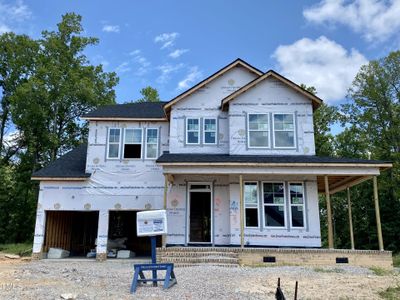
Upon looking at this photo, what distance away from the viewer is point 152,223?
8.88m

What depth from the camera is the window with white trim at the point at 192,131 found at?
1658 cm

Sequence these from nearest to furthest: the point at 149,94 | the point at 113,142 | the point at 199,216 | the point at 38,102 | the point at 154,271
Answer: the point at 154,271
the point at 199,216
the point at 113,142
the point at 38,102
the point at 149,94

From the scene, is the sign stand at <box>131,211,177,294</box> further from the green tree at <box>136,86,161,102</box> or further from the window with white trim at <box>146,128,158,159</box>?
the green tree at <box>136,86,161,102</box>

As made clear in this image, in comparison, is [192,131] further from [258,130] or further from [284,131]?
[284,131]

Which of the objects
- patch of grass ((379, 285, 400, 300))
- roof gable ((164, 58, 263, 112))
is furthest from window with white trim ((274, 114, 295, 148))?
patch of grass ((379, 285, 400, 300))

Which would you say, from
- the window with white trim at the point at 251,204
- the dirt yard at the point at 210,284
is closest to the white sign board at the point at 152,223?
the dirt yard at the point at 210,284

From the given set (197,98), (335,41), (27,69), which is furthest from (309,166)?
(27,69)

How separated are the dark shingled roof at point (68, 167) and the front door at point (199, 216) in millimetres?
4911

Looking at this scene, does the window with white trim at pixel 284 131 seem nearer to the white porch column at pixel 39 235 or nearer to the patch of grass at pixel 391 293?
the patch of grass at pixel 391 293

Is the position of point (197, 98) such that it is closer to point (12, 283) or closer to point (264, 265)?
point (264, 265)

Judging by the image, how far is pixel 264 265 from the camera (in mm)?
12891

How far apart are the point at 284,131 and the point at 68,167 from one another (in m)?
10.2

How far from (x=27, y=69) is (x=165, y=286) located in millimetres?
28614

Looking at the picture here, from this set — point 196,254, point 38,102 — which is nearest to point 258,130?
point 196,254
